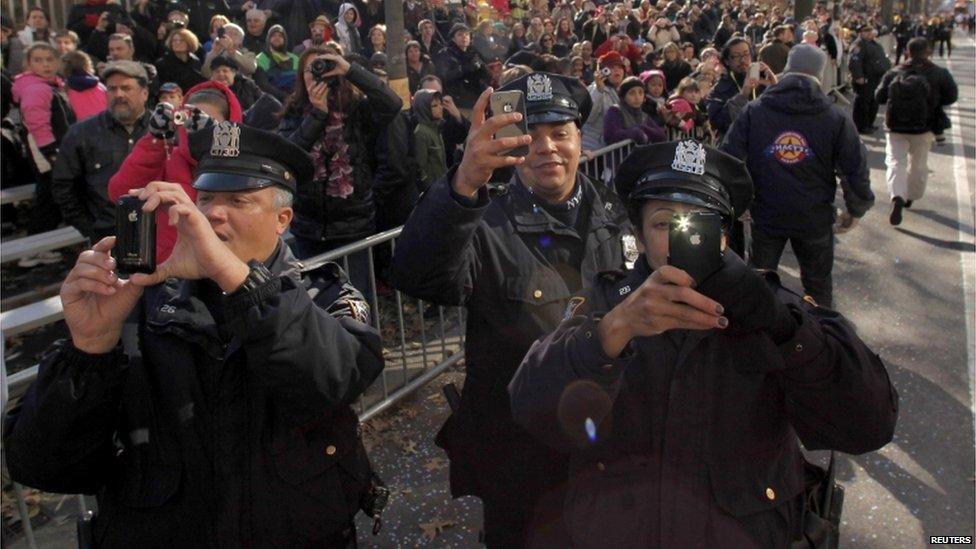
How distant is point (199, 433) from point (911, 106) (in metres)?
9.70

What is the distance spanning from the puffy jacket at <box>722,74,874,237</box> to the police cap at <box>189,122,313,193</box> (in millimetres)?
3963

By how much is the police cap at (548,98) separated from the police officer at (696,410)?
0.87 meters

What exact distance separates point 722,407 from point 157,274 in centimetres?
135

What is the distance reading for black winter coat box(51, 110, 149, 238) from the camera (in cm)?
553

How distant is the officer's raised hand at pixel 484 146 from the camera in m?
2.16

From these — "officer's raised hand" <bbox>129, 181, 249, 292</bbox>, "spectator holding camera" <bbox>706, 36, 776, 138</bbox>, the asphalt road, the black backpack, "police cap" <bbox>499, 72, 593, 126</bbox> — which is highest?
"police cap" <bbox>499, 72, 593, 126</bbox>

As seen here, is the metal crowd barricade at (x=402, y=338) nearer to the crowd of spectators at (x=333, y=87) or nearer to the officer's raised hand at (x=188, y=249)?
the crowd of spectators at (x=333, y=87)

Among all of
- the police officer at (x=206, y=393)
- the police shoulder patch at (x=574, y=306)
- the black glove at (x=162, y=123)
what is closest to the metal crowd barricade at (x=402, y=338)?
the black glove at (x=162, y=123)

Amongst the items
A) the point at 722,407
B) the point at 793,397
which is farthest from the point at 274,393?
the point at 793,397

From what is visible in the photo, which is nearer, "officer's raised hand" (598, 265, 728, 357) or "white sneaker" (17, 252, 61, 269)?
"officer's raised hand" (598, 265, 728, 357)

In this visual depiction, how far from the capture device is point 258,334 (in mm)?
1986

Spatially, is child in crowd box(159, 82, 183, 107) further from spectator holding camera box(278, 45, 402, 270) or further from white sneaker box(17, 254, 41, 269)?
white sneaker box(17, 254, 41, 269)

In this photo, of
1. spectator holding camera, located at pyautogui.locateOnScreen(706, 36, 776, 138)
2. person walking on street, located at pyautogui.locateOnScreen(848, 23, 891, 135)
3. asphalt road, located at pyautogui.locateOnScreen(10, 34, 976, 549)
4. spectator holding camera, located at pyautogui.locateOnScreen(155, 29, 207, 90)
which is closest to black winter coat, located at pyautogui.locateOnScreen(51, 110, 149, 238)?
asphalt road, located at pyautogui.locateOnScreen(10, 34, 976, 549)

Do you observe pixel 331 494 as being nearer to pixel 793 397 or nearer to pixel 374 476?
pixel 374 476
